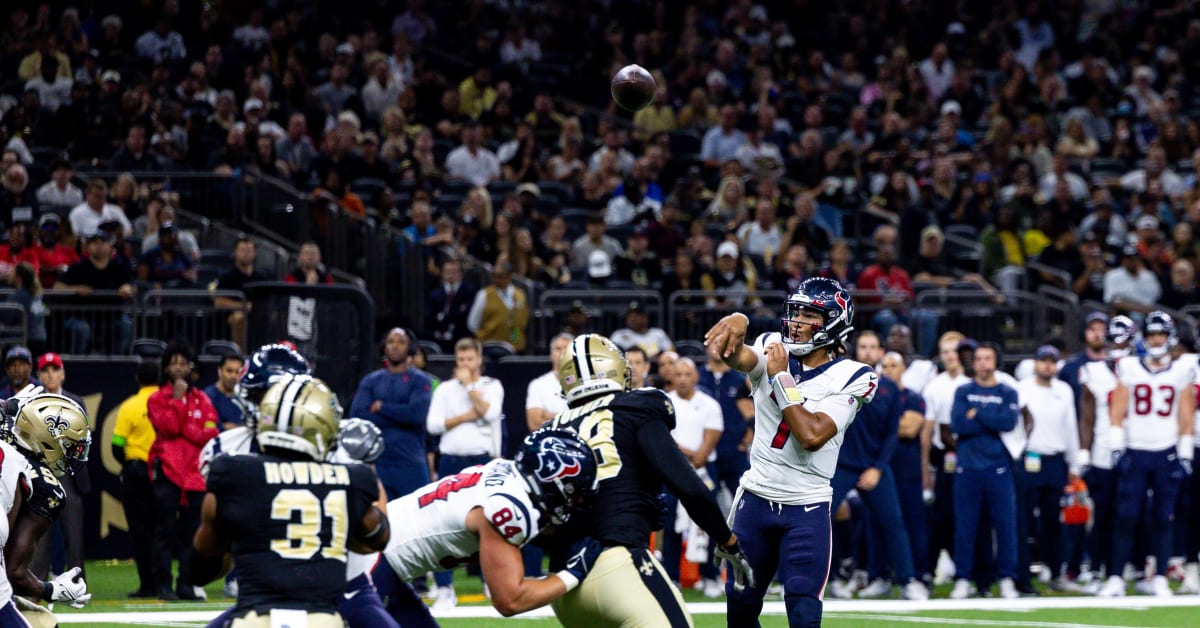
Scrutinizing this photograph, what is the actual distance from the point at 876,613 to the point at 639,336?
13.7 feet

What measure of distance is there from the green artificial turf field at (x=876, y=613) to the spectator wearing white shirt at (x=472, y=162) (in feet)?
24.6

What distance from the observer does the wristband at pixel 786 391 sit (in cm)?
743

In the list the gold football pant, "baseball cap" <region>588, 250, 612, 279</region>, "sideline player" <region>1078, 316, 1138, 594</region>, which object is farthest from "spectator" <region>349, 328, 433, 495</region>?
the gold football pant

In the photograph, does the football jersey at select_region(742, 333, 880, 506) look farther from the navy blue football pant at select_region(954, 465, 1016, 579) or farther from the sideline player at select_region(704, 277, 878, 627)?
the navy blue football pant at select_region(954, 465, 1016, 579)

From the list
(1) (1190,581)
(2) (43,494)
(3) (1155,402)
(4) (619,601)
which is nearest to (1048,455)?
(3) (1155,402)

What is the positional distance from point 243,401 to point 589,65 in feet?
56.5

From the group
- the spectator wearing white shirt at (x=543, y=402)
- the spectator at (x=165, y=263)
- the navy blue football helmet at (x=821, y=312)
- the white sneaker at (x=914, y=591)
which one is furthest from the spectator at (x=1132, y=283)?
the navy blue football helmet at (x=821, y=312)

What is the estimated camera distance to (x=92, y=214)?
1669cm

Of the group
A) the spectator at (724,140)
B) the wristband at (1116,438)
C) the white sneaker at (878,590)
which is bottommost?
the white sneaker at (878,590)

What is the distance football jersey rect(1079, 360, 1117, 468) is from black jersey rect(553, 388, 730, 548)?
7.40m

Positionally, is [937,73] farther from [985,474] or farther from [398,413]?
[398,413]

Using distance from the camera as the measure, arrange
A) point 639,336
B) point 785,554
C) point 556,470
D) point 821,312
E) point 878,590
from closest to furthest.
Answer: point 556,470 → point 785,554 → point 821,312 → point 878,590 → point 639,336

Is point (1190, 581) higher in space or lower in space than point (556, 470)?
lower

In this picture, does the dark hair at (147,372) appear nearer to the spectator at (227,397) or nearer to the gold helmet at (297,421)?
the spectator at (227,397)
